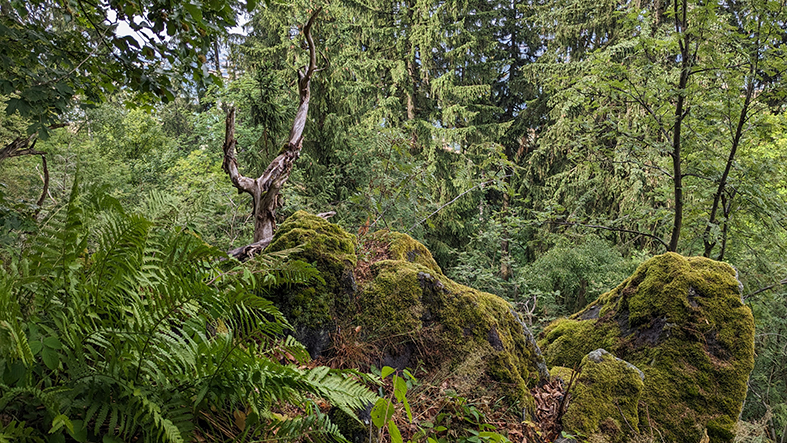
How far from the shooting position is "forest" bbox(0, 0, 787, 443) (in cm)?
116

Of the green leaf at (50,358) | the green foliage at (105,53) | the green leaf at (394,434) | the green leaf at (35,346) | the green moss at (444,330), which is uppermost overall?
the green foliage at (105,53)

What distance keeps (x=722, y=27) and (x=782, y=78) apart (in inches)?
38.2

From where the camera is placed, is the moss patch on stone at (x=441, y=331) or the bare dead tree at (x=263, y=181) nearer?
the moss patch on stone at (x=441, y=331)

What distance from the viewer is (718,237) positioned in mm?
4977

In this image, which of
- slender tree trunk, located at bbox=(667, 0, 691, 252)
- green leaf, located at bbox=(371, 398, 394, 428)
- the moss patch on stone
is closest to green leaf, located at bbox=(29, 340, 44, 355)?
green leaf, located at bbox=(371, 398, 394, 428)

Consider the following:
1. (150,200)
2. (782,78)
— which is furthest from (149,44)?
(782,78)

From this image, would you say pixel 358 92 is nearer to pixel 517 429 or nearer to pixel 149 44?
pixel 149 44

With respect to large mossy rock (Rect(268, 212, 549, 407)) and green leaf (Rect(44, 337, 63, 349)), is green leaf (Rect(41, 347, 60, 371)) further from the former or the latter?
large mossy rock (Rect(268, 212, 549, 407))

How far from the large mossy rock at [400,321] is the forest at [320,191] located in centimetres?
6

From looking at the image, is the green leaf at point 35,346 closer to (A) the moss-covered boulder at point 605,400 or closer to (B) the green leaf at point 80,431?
(B) the green leaf at point 80,431

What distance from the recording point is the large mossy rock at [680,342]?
3.11m

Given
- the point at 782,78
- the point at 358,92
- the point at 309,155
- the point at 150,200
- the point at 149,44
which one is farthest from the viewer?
the point at 358,92

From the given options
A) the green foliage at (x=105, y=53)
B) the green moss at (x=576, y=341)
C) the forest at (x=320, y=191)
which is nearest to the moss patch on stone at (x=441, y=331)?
the forest at (x=320, y=191)

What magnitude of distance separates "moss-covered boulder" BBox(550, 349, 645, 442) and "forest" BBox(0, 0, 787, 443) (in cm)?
21
